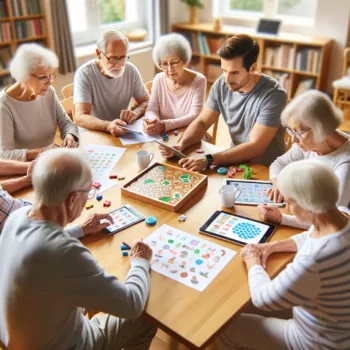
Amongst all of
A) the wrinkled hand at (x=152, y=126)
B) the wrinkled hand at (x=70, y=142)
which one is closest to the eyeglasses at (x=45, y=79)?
the wrinkled hand at (x=70, y=142)

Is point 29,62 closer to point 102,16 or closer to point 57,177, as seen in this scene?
point 57,177

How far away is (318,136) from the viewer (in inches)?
74.2

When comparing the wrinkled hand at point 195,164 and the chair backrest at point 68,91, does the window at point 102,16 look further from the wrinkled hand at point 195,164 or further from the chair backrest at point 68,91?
the wrinkled hand at point 195,164

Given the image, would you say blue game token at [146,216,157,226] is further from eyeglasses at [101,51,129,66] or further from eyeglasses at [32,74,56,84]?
eyeglasses at [101,51,129,66]

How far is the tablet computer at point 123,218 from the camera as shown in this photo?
1.76 metres

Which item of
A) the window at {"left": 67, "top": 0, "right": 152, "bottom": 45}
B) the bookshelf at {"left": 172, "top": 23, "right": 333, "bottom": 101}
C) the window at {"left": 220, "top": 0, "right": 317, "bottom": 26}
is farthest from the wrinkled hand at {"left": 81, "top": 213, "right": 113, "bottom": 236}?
A: the window at {"left": 220, "top": 0, "right": 317, "bottom": 26}

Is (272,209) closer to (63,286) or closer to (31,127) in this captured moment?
(63,286)

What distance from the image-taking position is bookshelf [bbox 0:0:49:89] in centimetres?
439

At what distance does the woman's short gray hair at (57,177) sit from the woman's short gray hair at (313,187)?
2.23 ft

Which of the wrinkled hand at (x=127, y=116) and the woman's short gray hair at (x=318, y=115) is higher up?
the woman's short gray hair at (x=318, y=115)

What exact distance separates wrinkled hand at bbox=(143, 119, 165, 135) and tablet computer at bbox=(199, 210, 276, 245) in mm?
994

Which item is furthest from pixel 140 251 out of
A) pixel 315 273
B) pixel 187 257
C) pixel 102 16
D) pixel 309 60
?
pixel 102 16

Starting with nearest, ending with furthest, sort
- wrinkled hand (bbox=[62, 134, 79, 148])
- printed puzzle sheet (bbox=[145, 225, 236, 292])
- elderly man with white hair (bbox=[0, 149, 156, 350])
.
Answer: elderly man with white hair (bbox=[0, 149, 156, 350]), printed puzzle sheet (bbox=[145, 225, 236, 292]), wrinkled hand (bbox=[62, 134, 79, 148])

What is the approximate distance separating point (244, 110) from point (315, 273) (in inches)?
55.5
